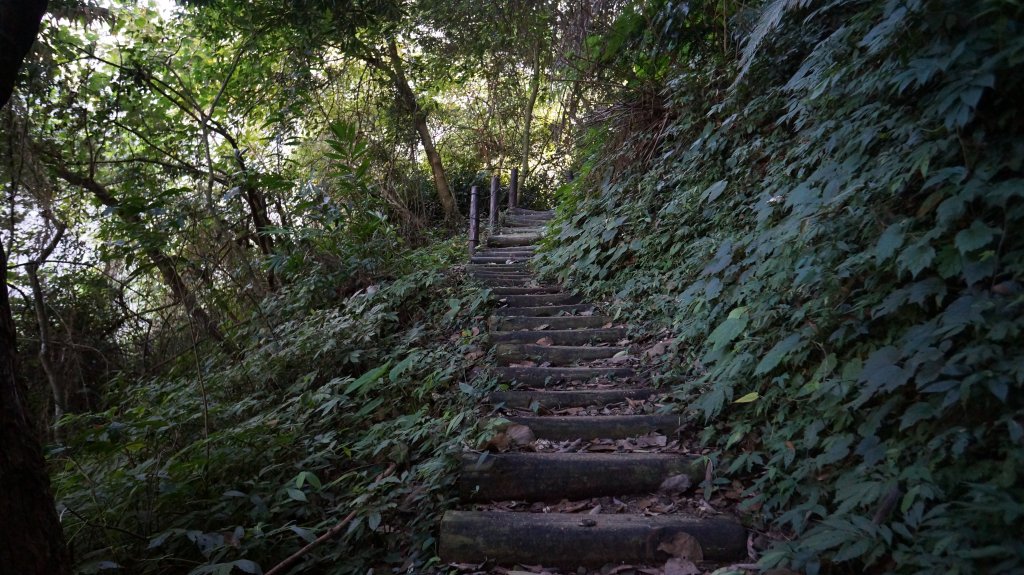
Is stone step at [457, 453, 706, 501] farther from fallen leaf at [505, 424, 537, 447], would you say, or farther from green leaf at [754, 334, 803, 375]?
green leaf at [754, 334, 803, 375]

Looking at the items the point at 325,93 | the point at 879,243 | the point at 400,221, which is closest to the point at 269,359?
the point at 879,243

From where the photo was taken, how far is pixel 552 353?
4.40 m

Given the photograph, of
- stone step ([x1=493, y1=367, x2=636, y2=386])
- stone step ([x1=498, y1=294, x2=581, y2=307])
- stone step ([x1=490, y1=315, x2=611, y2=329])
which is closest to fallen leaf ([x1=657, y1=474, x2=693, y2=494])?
stone step ([x1=493, y1=367, x2=636, y2=386])

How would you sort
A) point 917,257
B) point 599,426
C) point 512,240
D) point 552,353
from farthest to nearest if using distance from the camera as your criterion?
point 512,240
point 552,353
point 599,426
point 917,257

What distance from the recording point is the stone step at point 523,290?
599cm

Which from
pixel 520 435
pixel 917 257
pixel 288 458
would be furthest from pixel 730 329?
pixel 288 458

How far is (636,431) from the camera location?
128 inches

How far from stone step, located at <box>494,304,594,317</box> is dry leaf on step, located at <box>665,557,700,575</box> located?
127 inches

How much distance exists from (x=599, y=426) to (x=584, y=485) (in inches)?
20.1

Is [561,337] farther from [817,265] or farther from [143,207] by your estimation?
[143,207]

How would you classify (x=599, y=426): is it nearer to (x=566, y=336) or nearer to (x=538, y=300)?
(x=566, y=336)

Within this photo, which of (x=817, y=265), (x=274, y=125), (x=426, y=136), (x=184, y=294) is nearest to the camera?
(x=817, y=265)

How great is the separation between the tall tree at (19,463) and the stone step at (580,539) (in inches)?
56.0

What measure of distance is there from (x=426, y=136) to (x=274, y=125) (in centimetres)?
438
